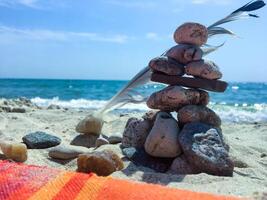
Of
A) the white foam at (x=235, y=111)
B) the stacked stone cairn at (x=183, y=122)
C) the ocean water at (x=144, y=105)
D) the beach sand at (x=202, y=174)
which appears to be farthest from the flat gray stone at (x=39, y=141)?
the white foam at (x=235, y=111)

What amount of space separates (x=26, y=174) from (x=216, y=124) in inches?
85.1

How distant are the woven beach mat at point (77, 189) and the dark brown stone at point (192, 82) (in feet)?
6.03

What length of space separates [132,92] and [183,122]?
100 cm

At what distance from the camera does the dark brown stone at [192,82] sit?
3.98 metres

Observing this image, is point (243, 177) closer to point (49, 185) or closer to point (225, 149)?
point (225, 149)

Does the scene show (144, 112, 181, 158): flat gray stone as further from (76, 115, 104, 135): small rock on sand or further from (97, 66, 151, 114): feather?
(76, 115, 104, 135): small rock on sand

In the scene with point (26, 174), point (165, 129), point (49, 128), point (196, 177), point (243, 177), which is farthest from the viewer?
point (49, 128)

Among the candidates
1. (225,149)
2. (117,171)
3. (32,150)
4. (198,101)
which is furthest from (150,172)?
(32,150)

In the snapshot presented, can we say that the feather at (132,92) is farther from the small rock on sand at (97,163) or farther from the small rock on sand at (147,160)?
the small rock on sand at (97,163)

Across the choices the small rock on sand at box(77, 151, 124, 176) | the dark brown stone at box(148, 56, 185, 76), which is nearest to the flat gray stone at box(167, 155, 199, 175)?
the small rock on sand at box(77, 151, 124, 176)

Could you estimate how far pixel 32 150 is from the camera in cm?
426

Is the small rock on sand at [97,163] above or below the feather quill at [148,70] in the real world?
below

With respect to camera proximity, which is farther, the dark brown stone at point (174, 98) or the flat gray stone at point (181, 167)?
the dark brown stone at point (174, 98)

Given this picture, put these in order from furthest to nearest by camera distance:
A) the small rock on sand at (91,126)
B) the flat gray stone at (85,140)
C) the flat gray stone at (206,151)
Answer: the small rock on sand at (91,126)
the flat gray stone at (85,140)
the flat gray stone at (206,151)
